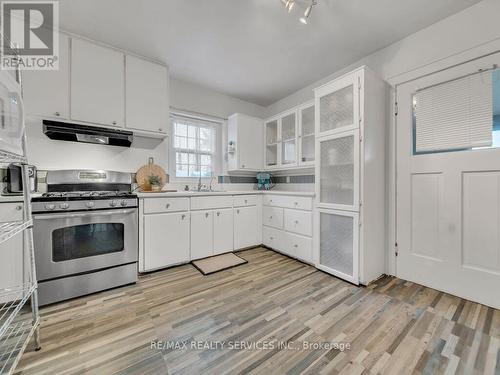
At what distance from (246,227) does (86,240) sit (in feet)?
6.25

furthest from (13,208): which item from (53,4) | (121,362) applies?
(53,4)

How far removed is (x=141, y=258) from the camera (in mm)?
2221

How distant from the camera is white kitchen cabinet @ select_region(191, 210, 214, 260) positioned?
258cm

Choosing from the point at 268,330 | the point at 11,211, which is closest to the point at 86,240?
the point at 11,211

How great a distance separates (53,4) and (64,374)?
282cm

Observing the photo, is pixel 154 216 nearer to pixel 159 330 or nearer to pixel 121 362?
pixel 159 330

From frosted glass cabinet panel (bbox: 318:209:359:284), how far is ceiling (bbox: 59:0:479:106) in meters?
1.86

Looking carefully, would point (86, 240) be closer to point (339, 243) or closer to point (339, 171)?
point (339, 243)

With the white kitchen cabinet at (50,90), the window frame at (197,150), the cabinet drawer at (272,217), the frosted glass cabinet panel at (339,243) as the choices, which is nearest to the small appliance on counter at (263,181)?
the cabinet drawer at (272,217)

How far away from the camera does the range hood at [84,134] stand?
6.72 ft

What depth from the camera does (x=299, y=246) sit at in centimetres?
265

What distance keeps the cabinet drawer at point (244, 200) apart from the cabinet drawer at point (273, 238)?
0.46m

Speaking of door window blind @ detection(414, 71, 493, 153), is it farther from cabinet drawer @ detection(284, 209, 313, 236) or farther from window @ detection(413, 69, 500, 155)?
cabinet drawer @ detection(284, 209, 313, 236)

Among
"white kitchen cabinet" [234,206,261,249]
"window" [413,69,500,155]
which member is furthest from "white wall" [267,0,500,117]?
"white kitchen cabinet" [234,206,261,249]
